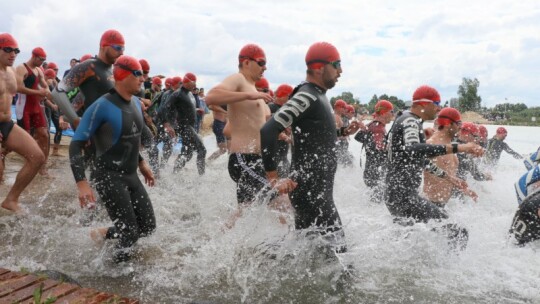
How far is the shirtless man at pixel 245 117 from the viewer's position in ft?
13.0

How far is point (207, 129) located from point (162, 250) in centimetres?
1886

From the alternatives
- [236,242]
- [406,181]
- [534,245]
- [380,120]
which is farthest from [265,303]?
[380,120]

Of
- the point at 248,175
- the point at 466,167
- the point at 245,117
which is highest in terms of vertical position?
the point at 245,117

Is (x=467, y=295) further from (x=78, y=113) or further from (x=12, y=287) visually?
(x=78, y=113)

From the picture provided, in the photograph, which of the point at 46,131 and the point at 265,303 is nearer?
the point at 265,303

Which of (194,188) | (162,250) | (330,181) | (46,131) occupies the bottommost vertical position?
(194,188)

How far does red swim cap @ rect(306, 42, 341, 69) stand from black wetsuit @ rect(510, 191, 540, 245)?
2.17m

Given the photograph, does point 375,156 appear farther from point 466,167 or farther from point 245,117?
point 245,117

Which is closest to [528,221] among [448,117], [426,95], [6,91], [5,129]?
[448,117]

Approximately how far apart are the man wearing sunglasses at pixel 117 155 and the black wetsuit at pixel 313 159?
121 cm

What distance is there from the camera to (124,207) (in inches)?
137

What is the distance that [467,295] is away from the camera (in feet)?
11.1

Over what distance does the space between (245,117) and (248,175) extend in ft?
1.86

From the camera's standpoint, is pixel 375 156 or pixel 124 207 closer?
pixel 124 207
